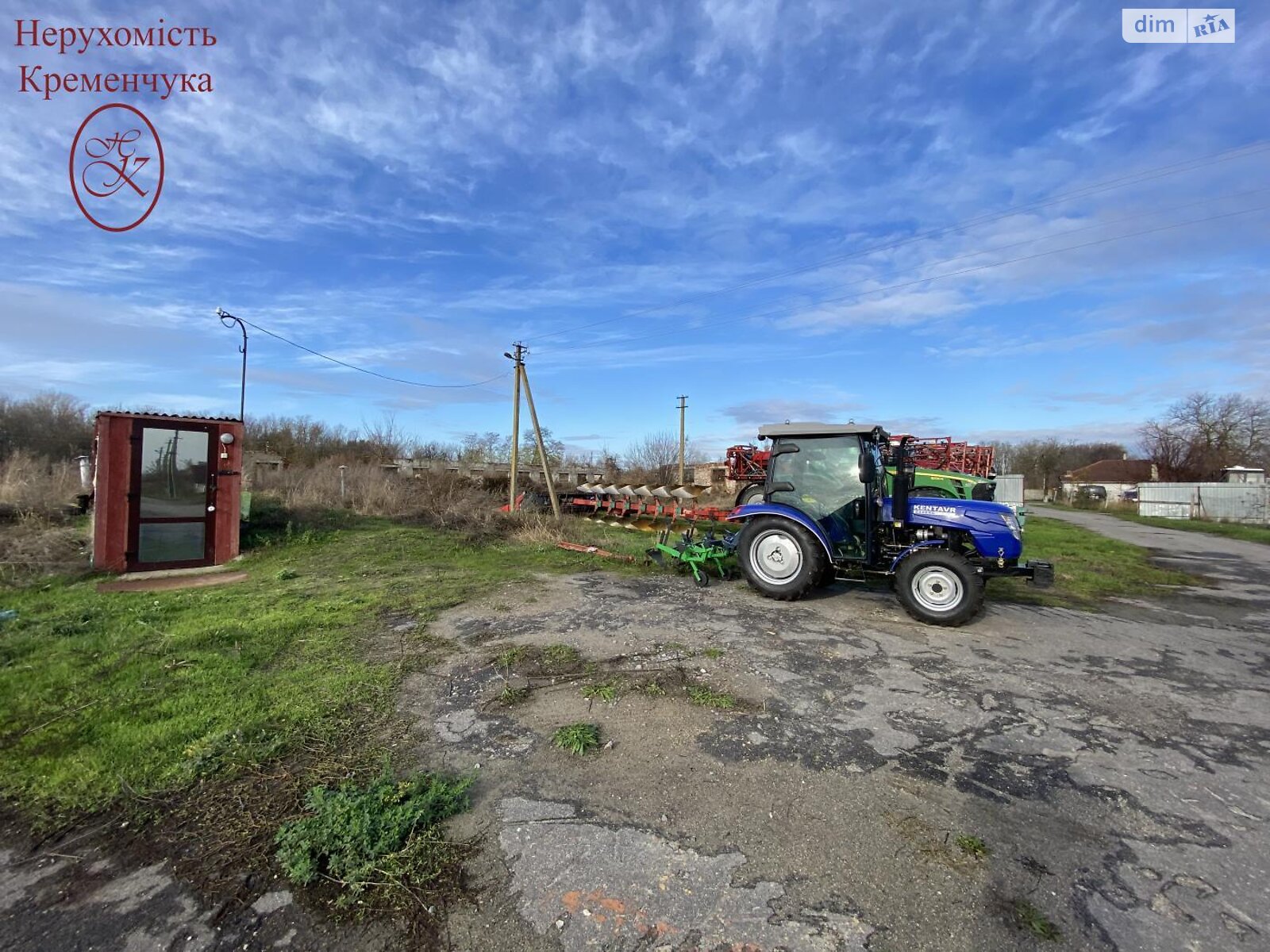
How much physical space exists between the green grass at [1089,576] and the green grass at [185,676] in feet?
24.4

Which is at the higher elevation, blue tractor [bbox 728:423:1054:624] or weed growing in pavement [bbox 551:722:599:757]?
blue tractor [bbox 728:423:1054:624]

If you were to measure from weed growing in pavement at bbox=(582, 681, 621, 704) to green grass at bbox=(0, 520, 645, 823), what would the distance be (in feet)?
4.34

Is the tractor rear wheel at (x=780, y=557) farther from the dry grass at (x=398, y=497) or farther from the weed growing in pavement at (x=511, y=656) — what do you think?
the dry grass at (x=398, y=497)

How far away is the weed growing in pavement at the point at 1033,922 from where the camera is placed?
6.66 feet

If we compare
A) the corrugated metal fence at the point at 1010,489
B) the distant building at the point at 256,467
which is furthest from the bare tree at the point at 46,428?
the corrugated metal fence at the point at 1010,489

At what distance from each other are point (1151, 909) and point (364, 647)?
16.9ft

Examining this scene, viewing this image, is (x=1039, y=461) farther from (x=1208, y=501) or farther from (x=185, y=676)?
(x=185, y=676)

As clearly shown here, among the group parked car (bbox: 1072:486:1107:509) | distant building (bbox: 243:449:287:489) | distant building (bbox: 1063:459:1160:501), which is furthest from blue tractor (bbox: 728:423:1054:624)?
distant building (bbox: 1063:459:1160:501)

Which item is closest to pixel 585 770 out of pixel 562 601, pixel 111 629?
pixel 562 601

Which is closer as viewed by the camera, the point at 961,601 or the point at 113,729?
the point at 113,729

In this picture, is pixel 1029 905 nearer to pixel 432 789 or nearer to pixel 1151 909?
pixel 1151 909

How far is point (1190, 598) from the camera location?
8219mm

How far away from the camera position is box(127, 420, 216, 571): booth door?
848cm

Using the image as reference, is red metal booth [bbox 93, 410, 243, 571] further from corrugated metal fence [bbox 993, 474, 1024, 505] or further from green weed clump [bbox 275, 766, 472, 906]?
corrugated metal fence [bbox 993, 474, 1024, 505]
